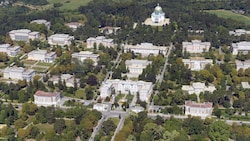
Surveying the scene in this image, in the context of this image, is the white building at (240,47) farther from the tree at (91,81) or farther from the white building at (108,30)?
the tree at (91,81)

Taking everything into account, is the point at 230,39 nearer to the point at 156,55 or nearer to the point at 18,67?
the point at 156,55

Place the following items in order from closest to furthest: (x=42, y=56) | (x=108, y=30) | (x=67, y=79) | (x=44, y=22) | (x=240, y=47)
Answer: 1. (x=67, y=79)
2. (x=42, y=56)
3. (x=240, y=47)
4. (x=108, y=30)
5. (x=44, y=22)

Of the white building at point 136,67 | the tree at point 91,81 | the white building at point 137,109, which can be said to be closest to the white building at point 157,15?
the white building at point 136,67

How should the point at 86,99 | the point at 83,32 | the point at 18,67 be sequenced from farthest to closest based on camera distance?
the point at 83,32 → the point at 18,67 → the point at 86,99

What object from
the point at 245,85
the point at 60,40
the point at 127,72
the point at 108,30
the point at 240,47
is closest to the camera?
the point at 245,85

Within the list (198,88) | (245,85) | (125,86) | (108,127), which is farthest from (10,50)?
(245,85)

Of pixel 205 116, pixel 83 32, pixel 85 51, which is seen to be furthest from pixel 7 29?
pixel 205 116

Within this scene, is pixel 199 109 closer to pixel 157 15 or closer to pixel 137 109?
pixel 137 109
